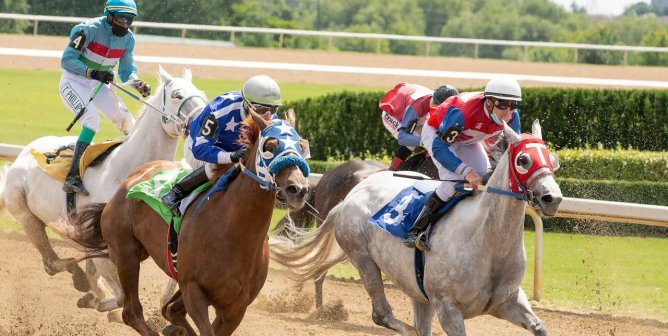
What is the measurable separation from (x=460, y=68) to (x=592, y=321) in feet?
52.1

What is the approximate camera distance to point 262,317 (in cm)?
762

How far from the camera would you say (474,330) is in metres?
7.29

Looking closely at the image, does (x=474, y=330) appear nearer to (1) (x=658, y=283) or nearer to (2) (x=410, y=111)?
(2) (x=410, y=111)

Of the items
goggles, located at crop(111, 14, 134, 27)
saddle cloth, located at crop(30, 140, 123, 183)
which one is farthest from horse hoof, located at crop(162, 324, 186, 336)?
goggles, located at crop(111, 14, 134, 27)

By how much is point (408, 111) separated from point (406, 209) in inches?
76.1

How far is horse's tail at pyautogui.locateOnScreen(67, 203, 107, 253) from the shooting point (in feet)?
21.1

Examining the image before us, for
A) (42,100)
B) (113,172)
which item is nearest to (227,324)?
(113,172)

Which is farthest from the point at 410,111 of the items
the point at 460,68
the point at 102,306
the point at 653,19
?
the point at 653,19

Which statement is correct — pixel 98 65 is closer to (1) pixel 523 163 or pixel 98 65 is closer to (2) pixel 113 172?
(2) pixel 113 172

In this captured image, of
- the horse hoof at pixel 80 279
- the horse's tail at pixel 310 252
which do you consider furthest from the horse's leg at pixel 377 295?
the horse hoof at pixel 80 279

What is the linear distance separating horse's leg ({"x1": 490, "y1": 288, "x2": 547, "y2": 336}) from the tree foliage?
819 inches

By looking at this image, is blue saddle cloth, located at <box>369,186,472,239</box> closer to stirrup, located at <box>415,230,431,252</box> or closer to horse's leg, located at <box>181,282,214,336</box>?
stirrup, located at <box>415,230,431,252</box>

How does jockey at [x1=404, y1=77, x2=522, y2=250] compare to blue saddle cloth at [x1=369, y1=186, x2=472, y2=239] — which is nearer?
jockey at [x1=404, y1=77, x2=522, y2=250]

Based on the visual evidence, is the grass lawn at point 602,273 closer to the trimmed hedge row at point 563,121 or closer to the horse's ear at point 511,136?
the trimmed hedge row at point 563,121
